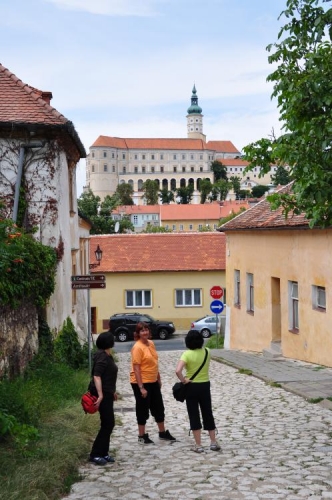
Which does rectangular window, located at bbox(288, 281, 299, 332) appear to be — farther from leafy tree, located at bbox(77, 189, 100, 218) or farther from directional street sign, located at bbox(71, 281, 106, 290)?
leafy tree, located at bbox(77, 189, 100, 218)

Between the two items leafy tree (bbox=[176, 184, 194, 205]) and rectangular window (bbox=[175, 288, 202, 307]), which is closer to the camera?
rectangular window (bbox=[175, 288, 202, 307])

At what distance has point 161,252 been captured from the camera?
43688 millimetres

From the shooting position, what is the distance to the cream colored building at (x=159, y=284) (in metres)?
42.2

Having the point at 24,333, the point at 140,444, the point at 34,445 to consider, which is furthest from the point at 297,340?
the point at 34,445

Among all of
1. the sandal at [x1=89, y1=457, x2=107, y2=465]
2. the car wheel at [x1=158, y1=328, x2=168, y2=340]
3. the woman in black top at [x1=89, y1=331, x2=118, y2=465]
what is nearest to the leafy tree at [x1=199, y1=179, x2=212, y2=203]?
the car wheel at [x1=158, y1=328, x2=168, y2=340]

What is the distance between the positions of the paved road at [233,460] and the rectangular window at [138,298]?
30629mm

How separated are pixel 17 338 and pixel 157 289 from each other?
31.4m

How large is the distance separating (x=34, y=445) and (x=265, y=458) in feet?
8.61

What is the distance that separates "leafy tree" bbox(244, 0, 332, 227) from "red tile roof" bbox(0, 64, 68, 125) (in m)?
5.18

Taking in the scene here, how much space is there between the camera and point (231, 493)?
21.9 ft

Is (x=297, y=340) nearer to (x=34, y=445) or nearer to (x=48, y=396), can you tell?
(x=48, y=396)

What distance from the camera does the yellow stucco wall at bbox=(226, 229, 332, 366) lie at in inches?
673

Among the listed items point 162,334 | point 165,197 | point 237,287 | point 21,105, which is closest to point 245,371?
point 21,105

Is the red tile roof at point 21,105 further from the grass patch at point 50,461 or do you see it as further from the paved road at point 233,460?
the grass patch at point 50,461
